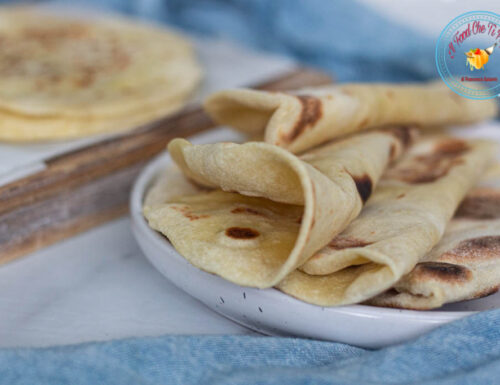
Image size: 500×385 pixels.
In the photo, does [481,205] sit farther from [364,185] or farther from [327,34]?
[327,34]

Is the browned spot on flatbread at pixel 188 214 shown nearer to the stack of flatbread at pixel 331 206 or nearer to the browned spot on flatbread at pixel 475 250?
the stack of flatbread at pixel 331 206

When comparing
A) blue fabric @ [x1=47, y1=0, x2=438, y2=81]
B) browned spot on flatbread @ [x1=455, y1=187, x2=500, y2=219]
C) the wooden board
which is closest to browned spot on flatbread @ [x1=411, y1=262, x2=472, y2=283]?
browned spot on flatbread @ [x1=455, y1=187, x2=500, y2=219]

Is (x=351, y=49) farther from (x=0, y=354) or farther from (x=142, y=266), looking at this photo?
(x=0, y=354)

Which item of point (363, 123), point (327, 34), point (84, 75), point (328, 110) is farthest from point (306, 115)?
point (327, 34)

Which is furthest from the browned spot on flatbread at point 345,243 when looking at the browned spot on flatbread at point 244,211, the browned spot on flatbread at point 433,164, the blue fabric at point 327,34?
the blue fabric at point 327,34

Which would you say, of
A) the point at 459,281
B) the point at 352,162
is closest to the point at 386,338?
the point at 459,281
